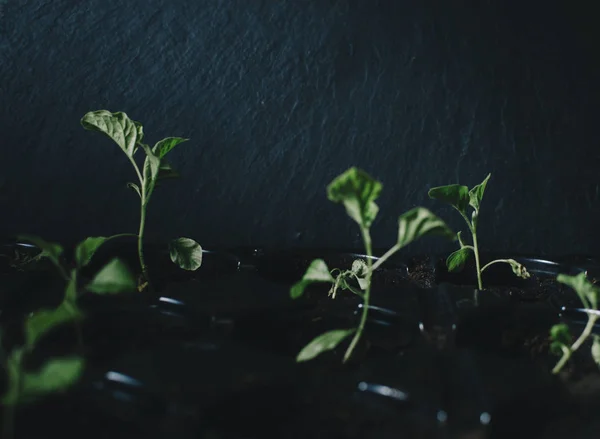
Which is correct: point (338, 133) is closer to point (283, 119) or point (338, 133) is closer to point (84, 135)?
point (283, 119)

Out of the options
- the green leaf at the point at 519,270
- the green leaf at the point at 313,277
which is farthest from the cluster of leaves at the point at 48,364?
the green leaf at the point at 519,270

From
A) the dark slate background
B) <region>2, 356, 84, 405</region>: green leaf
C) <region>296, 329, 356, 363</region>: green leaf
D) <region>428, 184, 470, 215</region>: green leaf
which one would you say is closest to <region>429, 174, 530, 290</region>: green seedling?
<region>428, 184, 470, 215</region>: green leaf

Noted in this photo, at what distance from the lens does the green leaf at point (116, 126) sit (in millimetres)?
788

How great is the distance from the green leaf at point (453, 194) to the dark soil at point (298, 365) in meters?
0.11

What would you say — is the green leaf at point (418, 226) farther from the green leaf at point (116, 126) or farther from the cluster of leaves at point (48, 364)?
the green leaf at point (116, 126)

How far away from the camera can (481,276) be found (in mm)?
954

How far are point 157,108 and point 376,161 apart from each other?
1.11ft

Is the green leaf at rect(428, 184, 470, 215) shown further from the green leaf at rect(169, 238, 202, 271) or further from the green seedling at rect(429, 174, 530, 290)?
the green leaf at rect(169, 238, 202, 271)

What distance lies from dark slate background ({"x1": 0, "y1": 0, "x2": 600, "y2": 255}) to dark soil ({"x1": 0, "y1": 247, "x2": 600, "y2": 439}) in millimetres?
170

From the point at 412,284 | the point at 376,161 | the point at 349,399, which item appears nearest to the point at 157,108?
the point at 376,161

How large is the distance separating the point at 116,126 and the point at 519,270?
0.53 meters

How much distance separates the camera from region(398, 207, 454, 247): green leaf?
0.60 metres

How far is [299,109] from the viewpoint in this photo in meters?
1.02

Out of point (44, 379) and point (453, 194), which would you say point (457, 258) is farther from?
point (44, 379)
